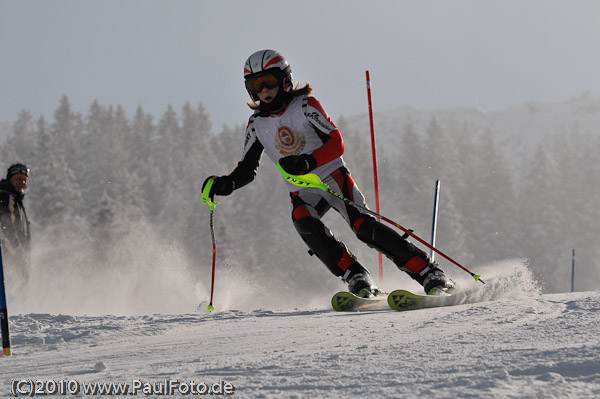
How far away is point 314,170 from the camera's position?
4953 millimetres

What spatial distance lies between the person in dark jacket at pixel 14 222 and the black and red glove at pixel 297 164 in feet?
14.3

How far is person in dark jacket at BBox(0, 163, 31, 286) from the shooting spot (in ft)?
24.0

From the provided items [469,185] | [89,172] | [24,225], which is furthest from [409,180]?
[24,225]

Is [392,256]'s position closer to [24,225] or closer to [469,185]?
[24,225]

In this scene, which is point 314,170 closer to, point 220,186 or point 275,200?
point 220,186

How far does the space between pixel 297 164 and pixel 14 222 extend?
15.6ft

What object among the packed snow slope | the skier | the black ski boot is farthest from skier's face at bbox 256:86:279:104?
the packed snow slope

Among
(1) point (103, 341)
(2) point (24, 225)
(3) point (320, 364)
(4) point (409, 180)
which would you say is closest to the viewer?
(3) point (320, 364)

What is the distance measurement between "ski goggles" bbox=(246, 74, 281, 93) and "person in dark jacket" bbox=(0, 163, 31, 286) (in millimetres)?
4002

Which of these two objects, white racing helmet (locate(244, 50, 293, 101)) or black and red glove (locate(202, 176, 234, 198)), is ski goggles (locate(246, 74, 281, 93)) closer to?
white racing helmet (locate(244, 50, 293, 101))

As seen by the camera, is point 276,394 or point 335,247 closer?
point 276,394

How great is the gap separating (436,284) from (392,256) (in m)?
0.41

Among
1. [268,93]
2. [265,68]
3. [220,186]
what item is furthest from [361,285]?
[265,68]

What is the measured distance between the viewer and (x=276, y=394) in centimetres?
197
